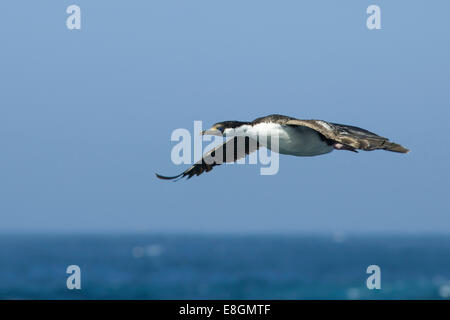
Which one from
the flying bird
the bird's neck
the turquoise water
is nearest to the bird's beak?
the flying bird

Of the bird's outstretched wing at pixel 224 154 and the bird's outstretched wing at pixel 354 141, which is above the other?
the bird's outstretched wing at pixel 224 154

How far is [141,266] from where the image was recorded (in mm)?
123750

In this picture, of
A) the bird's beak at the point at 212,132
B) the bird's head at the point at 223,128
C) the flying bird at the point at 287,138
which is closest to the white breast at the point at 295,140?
the flying bird at the point at 287,138

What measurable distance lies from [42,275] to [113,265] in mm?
20677

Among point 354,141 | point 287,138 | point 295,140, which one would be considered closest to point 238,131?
point 287,138

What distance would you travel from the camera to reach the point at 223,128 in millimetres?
20516

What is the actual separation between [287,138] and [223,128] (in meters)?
2.14

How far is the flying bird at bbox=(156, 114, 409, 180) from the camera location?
53.3ft

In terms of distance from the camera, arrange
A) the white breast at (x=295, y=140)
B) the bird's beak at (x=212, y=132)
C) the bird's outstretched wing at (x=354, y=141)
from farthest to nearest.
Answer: the bird's beak at (x=212, y=132) → the white breast at (x=295, y=140) → the bird's outstretched wing at (x=354, y=141)

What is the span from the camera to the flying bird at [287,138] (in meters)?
16.2

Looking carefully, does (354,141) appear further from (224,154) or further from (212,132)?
(224,154)

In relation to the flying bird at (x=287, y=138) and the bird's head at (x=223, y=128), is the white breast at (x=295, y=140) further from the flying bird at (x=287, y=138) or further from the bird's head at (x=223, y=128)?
the bird's head at (x=223, y=128)

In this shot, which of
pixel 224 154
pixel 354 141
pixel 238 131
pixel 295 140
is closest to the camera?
pixel 354 141
